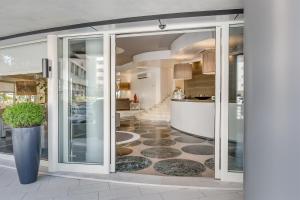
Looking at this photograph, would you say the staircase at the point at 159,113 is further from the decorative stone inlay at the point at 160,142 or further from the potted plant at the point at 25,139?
the potted plant at the point at 25,139

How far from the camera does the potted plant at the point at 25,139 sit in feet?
11.5

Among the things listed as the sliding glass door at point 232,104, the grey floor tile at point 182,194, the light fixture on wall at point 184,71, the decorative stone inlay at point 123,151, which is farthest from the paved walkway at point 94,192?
the light fixture on wall at point 184,71

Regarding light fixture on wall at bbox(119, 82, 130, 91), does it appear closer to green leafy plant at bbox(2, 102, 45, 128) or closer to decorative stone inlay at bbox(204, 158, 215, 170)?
decorative stone inlay at bbox(204, 158, 215, 170)

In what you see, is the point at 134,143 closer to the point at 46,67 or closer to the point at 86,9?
the point at 46,67

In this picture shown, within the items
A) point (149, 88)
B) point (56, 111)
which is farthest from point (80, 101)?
point (149, 88)

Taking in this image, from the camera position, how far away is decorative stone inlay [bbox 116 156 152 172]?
4199 mm

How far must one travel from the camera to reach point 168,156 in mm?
5000

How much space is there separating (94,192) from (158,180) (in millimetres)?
1031

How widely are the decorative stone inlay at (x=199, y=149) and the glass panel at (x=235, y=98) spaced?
65.0 inches

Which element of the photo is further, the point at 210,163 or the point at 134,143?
the point at 134,143

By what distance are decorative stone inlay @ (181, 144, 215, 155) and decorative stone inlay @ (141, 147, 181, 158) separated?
0.29 metres

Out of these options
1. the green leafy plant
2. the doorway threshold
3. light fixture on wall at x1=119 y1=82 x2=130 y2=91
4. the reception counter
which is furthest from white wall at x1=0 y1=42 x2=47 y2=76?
light fixture on wall at x1=119 y1=82 x2=130 y2=91

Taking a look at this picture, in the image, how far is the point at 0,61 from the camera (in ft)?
17.0

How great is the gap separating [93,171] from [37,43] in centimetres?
280
